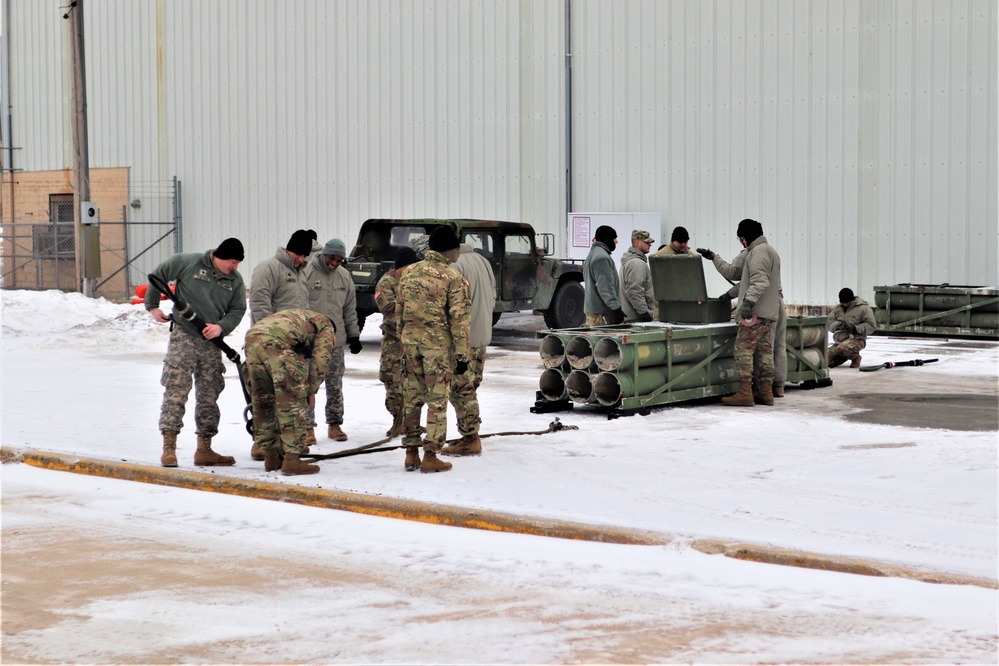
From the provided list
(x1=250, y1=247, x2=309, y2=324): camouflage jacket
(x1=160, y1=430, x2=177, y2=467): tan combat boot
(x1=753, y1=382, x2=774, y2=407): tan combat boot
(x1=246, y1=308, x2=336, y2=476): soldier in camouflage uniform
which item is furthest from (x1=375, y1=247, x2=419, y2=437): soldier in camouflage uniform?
(x1=753, y1=382, x2=774, y2=407): tan combat boot

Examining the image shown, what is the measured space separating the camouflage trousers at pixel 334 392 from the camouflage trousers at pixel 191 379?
113 cm

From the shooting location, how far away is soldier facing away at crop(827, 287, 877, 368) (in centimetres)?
1565

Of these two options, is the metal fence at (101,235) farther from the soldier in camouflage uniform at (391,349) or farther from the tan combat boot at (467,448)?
the tan combat boot at (467,448)

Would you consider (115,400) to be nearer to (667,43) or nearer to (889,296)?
(889,296)

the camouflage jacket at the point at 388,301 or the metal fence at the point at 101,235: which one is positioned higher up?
the metal fence at the point at 101,235

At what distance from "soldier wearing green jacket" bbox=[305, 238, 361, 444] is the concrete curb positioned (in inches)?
59.5

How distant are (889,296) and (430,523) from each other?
14824 millimetres

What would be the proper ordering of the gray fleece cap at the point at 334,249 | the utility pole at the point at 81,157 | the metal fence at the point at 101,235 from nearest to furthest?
the gray fleece cap at the point at 334,249
the utility pole at the point at 81,157
the metal fence at the point at 101,235

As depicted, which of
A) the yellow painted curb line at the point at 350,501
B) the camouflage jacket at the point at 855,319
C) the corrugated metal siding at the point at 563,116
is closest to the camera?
the yellow painted curb line at the point at 350,501

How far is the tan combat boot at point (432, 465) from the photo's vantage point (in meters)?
8.90

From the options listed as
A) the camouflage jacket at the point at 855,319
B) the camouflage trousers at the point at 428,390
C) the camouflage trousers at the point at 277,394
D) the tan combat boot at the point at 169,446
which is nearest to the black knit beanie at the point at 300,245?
the camouflage trousers at the point at 277,394

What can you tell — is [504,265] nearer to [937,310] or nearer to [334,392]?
[937,310]

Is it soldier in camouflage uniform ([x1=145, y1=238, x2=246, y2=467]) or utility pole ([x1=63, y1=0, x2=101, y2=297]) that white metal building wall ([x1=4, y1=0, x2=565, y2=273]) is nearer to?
utility pole ([x1=63, y1=0, x2=101, y2=297])

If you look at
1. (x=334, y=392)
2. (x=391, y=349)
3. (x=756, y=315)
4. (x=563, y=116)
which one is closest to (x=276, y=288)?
→ (x=391, y=349)
